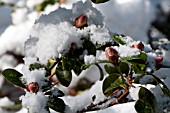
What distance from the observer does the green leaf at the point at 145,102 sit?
37.6 inches

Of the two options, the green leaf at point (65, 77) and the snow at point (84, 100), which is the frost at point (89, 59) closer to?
the green leaf at point (65, 77)

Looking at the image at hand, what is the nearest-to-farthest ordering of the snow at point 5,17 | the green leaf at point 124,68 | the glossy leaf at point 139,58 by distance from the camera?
the glossy leaf at point 139,58, the green leaf at point 124,68, the snow at point 5,17

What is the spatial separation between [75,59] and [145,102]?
6.3 inches

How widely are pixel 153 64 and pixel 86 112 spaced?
0.27 meters

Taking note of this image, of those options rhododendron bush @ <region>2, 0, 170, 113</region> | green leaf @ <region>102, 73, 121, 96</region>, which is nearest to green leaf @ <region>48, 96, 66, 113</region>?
rhododendron bush @ <region>2, 0, 170, 113</region>

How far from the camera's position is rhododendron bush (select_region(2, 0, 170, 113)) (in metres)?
0.96

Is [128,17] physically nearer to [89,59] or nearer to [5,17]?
[5,17]

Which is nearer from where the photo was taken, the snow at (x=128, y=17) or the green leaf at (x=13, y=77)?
the green leaf at (x=13, y=77)

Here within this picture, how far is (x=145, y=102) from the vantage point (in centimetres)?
96

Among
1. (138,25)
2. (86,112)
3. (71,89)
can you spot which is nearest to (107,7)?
(138,25)

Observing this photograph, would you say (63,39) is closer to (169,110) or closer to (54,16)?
(54,16)

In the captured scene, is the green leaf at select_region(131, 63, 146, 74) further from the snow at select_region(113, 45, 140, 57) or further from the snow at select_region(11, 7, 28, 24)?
the snow at select_region(11, 7, 28, 24)

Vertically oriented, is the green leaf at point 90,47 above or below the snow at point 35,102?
above

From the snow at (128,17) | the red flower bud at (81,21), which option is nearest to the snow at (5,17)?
the snow at (128,17)
